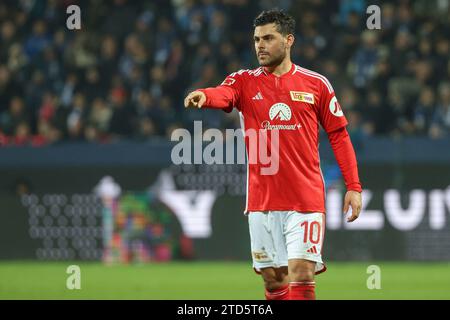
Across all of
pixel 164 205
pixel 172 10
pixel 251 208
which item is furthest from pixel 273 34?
pixel 172 10

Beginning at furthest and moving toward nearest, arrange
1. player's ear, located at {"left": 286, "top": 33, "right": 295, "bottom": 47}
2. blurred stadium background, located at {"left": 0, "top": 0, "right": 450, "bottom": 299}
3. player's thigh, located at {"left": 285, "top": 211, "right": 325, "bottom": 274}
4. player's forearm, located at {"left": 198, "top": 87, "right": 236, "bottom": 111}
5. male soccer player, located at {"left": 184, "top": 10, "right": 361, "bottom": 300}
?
blurred stadium background, located at {"left": 0, "top": 0, "right": 450, "bottom": 299} → player's ear, located at {"left": 286, "top": 33, "right": 295, "bottom": 47} → male soccer player, located at {"left": 184, "top": 10, "right": 361, "bottom": 300} → player's thigh, located at {"left": 285, "top": 211, "right": 325, "bottom": 274} → player's forearm, located at {"left": 198, "top": 87, "right": 236, "bottom": 111}

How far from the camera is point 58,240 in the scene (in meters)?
15.3

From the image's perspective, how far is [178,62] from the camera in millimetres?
17469

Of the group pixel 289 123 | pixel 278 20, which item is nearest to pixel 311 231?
pixel 289 123

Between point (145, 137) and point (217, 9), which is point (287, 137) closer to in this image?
point (145, 137)

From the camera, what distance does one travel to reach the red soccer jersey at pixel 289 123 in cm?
739

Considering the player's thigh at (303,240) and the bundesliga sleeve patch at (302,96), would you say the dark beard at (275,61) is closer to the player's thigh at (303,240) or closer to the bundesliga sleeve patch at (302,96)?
the bundesliga sleeve patch at (302,96)

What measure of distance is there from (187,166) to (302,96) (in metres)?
7.84

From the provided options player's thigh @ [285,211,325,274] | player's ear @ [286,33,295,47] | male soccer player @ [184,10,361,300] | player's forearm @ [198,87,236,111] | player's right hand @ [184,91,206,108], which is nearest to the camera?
player's right hand @ [184,91,206,108]

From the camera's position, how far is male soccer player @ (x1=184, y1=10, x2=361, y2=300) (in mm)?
7367

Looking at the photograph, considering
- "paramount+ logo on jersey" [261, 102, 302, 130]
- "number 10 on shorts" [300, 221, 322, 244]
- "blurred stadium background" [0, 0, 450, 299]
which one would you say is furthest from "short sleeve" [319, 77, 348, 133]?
"blurred stadium background" [0, 0, 450, 299]

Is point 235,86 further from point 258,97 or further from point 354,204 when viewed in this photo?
point 354,204

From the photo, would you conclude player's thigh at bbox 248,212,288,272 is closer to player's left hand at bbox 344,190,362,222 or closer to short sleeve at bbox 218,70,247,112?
player's left hand at bbox 344,190,362,222

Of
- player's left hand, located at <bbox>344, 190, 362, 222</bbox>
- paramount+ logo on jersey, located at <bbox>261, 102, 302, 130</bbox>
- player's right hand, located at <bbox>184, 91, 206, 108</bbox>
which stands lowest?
player's left hand, located at <bbox>344, 190, 362, 222</bbox>
